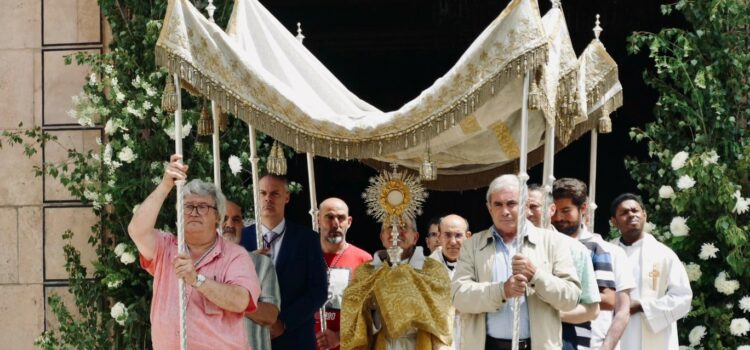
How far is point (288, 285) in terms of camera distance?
8.02m

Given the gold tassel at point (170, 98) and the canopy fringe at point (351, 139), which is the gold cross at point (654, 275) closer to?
the canopy fringe at point (351, 139)

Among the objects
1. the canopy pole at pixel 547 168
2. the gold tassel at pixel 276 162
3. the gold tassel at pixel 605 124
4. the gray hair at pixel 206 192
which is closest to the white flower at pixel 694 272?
the gold tassel at pixel 605 124

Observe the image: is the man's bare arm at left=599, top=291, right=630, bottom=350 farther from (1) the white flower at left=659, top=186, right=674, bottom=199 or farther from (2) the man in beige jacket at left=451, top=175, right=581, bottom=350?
(1) the white flower at left=659, top=186, right=674, bottom=199

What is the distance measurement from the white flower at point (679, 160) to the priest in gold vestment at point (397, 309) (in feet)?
8.66

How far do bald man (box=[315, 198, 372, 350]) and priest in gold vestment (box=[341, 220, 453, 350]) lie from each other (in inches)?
30.5

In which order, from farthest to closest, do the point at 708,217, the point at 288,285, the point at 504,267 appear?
the point at 708,217 → the point at 288,285 → the point at 504,267

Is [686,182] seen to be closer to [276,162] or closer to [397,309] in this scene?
[397,309]

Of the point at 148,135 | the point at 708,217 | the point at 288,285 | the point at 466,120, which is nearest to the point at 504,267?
the point at 466,120

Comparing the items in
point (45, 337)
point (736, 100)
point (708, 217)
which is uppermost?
point (736, 100)

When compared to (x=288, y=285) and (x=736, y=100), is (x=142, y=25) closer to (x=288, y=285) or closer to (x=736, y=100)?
(x=288, y=285)

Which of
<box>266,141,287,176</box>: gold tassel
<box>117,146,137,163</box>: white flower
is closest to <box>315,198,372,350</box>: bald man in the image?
<box>266,141,287,176</box>: gold tassel

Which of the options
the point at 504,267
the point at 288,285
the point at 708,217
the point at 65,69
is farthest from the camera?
the point at 65,69

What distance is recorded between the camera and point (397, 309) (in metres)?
7.86

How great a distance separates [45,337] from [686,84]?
4605mm
